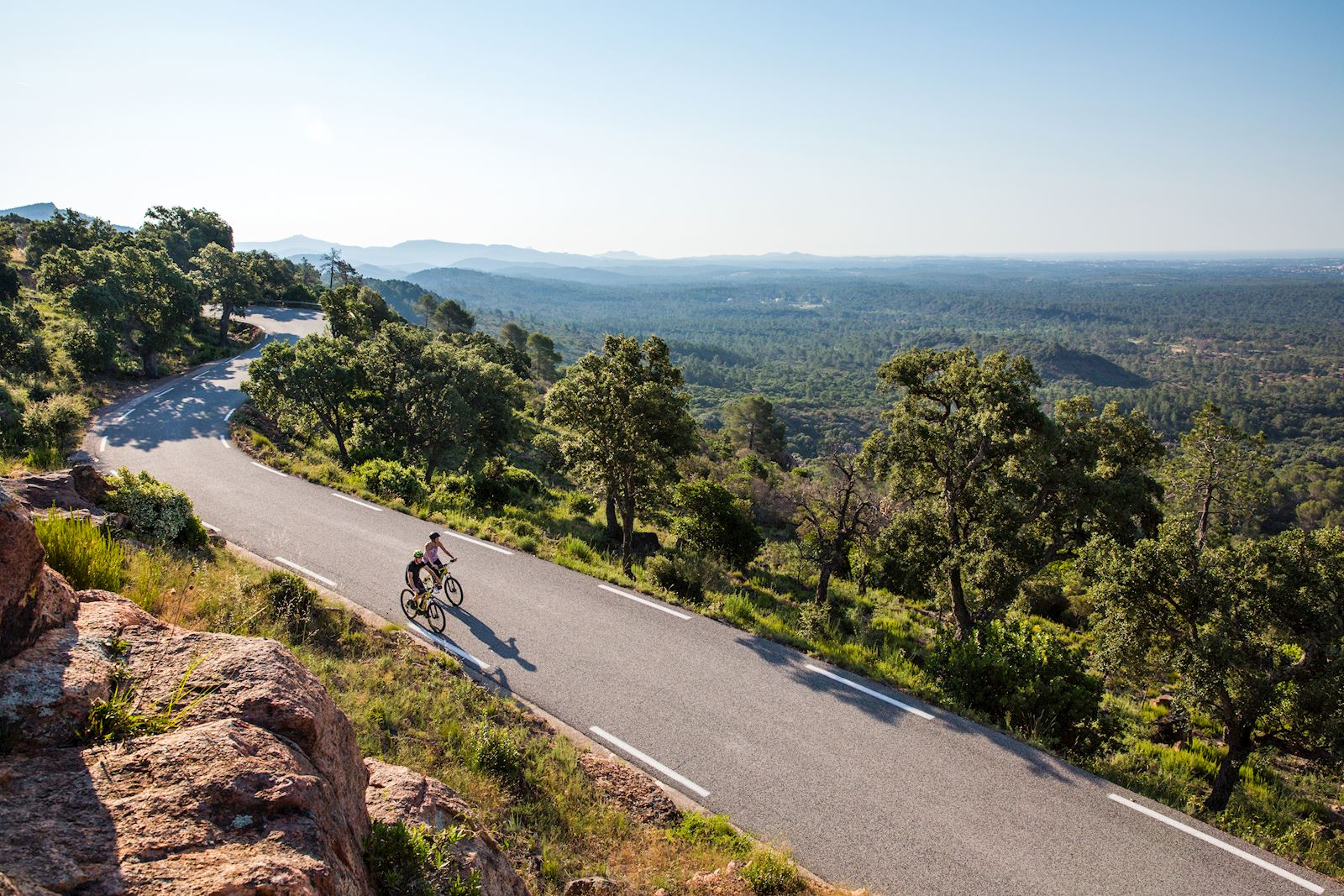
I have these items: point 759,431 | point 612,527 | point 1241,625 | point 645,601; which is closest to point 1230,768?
point 1241,625

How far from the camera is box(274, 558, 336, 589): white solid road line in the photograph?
1284 centimetres

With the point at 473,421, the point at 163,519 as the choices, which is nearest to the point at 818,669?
the point at 163,519

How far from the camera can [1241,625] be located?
30.6 feet

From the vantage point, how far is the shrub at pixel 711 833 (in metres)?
6.98

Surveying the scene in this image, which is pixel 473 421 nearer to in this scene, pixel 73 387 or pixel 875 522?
pixel 875 522

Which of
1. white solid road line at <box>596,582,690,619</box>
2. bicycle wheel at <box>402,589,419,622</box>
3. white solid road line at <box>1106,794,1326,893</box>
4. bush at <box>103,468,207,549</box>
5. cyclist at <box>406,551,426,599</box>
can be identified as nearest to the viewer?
white solid road line at <box>1106,794,1326,893</box>

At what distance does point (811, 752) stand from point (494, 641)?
5.78 metres

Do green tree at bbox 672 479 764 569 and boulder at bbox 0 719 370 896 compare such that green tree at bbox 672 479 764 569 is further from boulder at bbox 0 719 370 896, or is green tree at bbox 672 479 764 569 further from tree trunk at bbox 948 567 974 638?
boulder at bbox 0 719 370 896

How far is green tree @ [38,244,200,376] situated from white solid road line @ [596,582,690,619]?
3455 centimetres

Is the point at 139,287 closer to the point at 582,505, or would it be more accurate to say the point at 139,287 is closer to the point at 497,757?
the point at 582,505

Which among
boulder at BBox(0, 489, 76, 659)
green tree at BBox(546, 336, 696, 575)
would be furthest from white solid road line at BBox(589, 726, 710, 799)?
green tree at BBox(546, 336, 696, 575)

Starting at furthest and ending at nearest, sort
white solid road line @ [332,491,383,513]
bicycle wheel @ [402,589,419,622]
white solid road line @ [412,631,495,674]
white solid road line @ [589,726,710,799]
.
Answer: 1. white solid road line @ [332,491,383,513]
2. bicycle wheel @ [402,589,419,622]
3. white solid road line @ [412,631,495,674]
4. white solid road line @ [589,726,710,799]

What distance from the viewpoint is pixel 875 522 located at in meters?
27.4

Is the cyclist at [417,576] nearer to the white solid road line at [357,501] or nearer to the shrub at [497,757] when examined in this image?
the shrub at [497,757]
